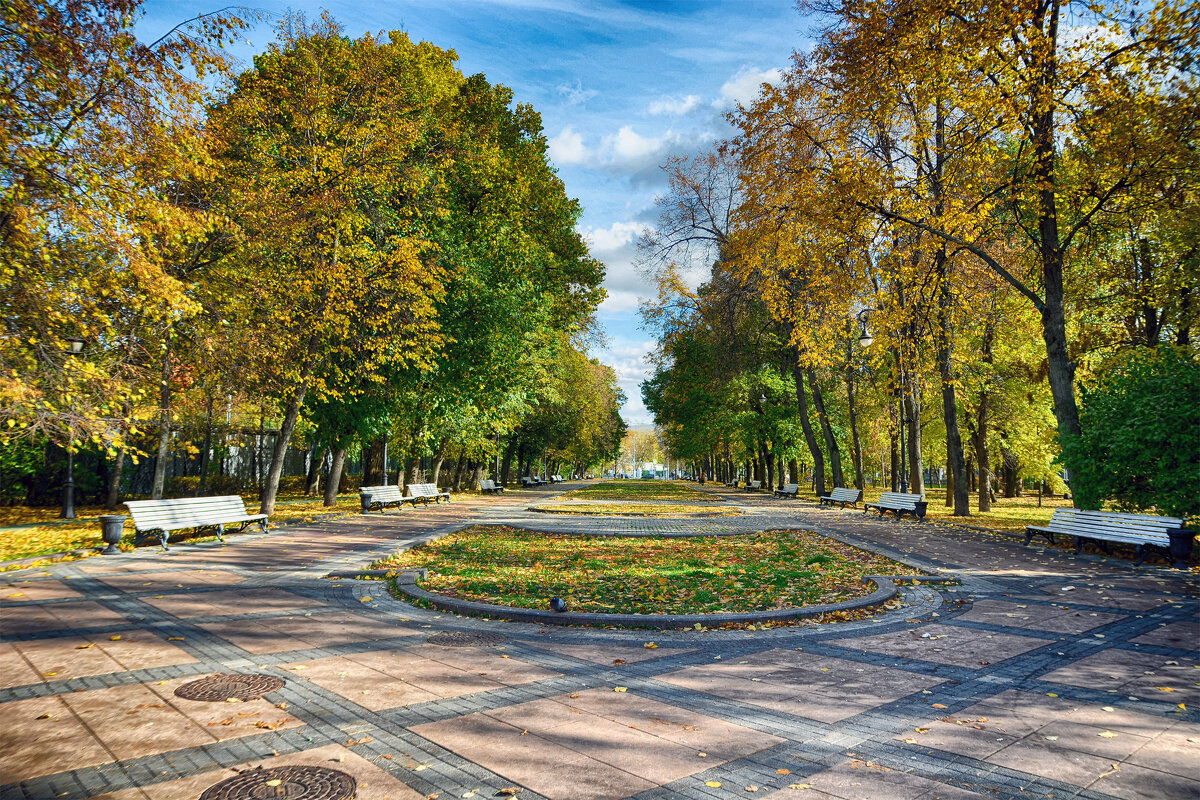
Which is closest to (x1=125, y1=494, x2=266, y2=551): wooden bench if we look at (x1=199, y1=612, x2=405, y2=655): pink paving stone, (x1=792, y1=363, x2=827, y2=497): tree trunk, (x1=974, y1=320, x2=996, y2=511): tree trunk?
(x1=199, y1=612, x2=405, y2=655): pink paving stone

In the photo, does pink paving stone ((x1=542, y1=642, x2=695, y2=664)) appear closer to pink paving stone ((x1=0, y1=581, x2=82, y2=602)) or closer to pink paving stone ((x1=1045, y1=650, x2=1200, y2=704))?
pink paving stone ((x1=1045, y1=650, x2=1200, y2=704))

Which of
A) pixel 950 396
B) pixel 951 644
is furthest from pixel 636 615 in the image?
pixel 950 396

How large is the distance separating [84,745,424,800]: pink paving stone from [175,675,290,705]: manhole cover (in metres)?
1.19

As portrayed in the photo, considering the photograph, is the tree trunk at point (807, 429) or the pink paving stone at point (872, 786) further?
the tree trunk at point (807, 429)

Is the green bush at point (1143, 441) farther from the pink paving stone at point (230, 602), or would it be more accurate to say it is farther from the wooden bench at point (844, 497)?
the pink paving stone at point (230, 602)

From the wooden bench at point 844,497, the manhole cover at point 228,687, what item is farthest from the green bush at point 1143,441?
the manhole cover at point 228,687

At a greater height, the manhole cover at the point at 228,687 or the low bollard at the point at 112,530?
the low bollard at the point at 112,530

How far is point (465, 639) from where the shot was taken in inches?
255

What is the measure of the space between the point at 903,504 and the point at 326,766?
65.6 ft

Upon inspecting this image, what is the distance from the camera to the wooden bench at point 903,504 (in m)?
19.6

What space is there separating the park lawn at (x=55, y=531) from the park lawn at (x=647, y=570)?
618 centimetres

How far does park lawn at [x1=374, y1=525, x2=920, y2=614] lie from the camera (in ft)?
26.7

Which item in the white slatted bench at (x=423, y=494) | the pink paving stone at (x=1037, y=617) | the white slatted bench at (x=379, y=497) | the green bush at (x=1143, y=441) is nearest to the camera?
the pink paving stone at (x=1037, y=617)

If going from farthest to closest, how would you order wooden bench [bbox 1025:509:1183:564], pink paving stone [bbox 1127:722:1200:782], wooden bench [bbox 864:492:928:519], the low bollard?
wooden bench [bbox 864:492:928:519] → the low bollard → wooden bench [bbox 1025:509:1183:564] → pink paving stone [bbox 1127:722:1200:782]
